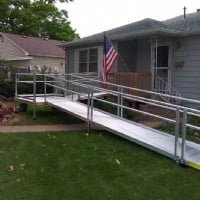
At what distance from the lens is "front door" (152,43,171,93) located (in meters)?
15.9

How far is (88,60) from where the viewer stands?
19.4 meters

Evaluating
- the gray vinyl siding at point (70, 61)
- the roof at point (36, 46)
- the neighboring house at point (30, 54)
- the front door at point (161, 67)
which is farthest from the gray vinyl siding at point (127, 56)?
the roof at point (36, 46)

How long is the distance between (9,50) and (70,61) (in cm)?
1420

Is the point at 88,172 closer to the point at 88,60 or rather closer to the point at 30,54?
the point at 88,60

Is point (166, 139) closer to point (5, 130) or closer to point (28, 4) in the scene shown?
point (5, 130)

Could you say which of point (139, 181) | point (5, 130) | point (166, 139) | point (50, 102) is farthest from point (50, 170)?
point (50, 102)

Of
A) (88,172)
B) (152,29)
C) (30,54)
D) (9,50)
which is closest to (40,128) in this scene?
(88,172)

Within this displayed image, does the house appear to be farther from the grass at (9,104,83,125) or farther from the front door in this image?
the grass at (9,104,83,125)

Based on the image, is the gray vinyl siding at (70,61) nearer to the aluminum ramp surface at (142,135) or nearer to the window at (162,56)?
the window at (162,56)

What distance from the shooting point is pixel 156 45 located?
49.8ft

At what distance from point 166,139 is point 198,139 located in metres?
1.87

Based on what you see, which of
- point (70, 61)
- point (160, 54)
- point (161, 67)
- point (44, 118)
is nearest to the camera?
point (44, 118)

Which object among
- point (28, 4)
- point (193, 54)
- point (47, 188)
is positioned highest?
point (28, 4)

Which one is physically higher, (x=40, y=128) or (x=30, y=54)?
(x=30, y=54)
